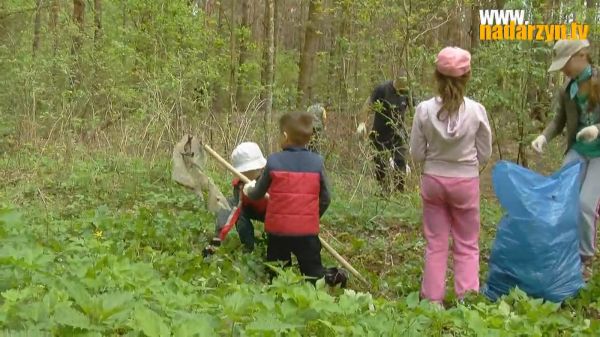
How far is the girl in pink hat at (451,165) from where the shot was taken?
4.16m

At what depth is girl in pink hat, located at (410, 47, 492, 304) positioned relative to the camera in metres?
4.16

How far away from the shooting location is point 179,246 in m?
5.08

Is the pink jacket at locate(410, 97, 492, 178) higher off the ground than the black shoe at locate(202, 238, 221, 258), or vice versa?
the pink jacket at locate(410, 97, 492, 178)

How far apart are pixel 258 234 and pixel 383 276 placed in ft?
3.47

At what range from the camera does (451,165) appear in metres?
4.25

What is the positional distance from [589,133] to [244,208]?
7.72 ft

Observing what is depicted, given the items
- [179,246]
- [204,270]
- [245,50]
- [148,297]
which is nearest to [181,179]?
[179,246]

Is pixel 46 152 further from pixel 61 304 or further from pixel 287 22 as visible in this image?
pixel 287 22

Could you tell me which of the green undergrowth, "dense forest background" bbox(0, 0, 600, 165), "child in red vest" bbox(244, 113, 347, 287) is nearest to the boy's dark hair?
"child in red vest" bbox(244, 113, 347, 287)

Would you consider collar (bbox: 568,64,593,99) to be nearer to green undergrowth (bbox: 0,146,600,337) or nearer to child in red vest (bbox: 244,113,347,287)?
green undergrowth (bbox: 0,146,600,337)

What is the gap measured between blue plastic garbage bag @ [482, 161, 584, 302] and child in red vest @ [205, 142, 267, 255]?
1615mm

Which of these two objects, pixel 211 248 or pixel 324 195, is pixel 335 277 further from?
pixel 211 248
